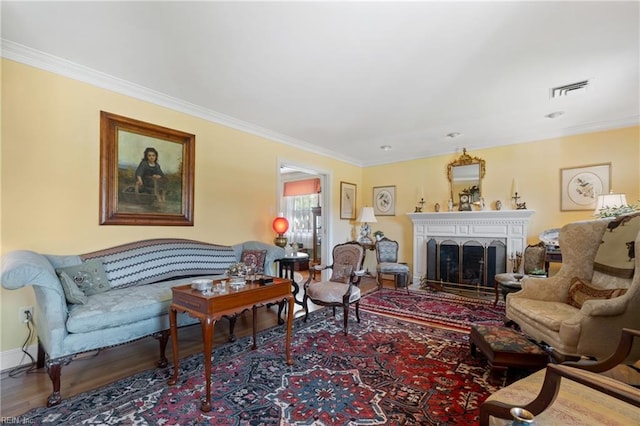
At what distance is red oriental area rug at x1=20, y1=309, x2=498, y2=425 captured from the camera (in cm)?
173

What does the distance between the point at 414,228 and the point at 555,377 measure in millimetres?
4800

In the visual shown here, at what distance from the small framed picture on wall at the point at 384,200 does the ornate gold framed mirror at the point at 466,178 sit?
4.19ft

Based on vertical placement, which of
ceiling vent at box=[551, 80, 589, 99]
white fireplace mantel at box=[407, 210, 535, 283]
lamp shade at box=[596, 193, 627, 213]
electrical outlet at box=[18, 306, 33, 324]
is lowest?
electrical outlet at box=[18, 306, 33, 324]

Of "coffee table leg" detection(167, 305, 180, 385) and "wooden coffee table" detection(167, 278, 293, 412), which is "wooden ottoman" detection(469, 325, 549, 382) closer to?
"wooden coffee table" detection(167, 278, 293, 412)

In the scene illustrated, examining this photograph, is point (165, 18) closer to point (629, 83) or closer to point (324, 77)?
point (324, 77)

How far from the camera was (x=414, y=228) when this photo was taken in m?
5.81

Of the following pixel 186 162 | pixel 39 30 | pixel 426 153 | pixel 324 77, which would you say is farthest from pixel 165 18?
pixel 426 153

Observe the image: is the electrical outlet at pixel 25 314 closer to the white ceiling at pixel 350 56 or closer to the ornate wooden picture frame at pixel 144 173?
the ornate wooden picture frame at pixel 144 173

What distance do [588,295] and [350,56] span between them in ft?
9.39

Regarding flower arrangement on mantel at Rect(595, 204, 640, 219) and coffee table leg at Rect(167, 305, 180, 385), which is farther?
flower arrangement on mantel at Rect(595, 204, 640, 219)

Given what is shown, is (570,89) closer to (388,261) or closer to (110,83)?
(388,261)

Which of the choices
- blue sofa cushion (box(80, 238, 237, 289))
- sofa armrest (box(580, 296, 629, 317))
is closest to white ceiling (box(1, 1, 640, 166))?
blue sofa cushion (box(80, 238, 237, 289))

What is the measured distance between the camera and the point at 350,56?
2537 millimetres

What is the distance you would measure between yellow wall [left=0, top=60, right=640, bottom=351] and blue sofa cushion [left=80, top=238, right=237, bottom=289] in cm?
15
